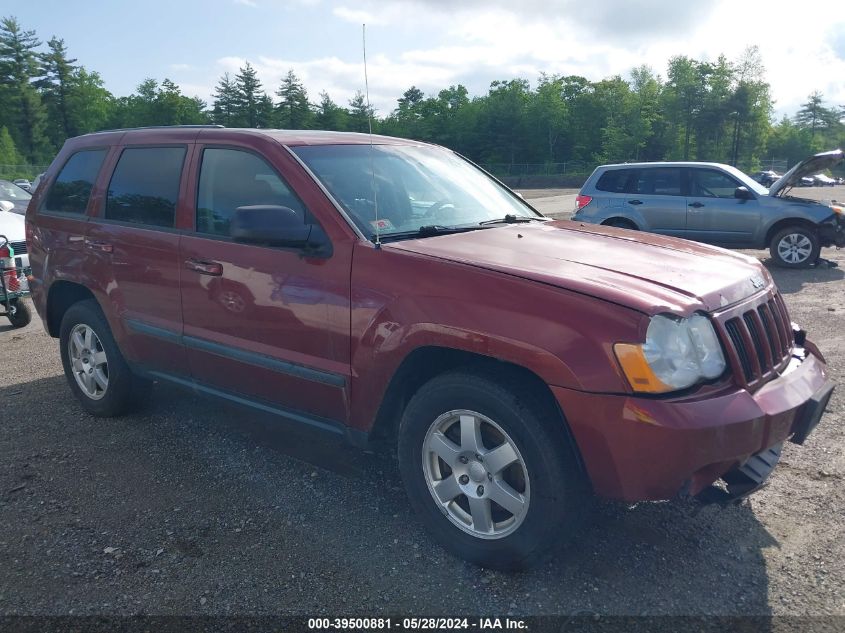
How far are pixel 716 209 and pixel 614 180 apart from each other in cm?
178

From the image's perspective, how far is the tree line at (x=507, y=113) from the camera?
6956cm

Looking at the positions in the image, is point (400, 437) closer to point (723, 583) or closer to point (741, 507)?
point (723, 583)

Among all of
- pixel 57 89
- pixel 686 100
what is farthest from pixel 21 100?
pixel 686 100

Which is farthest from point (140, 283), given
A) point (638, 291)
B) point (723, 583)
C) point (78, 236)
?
point (723, 583)

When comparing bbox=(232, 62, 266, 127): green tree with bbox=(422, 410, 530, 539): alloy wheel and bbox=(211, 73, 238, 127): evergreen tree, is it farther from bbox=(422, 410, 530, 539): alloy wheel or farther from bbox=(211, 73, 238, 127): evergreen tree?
bbox=(422, 410, 530, 539): alloy wheel

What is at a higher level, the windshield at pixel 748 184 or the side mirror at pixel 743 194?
the windshield at pixel 748 184

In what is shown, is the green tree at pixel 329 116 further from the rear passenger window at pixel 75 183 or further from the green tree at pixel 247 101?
the rear passenger window at pixel 75 183

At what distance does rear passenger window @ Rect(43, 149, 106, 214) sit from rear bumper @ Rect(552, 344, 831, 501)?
374 cm

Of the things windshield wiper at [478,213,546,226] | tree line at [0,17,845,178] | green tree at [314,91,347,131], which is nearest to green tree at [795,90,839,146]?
tree line at [0,17,845,178]

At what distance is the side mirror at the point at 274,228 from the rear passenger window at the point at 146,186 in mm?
1078

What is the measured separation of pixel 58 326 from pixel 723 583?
4.75m

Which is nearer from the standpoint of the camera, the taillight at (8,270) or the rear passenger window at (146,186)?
the rear passenger window at (146,186)

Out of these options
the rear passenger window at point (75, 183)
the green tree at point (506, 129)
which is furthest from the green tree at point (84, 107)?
the rear passenger window at point (75, 183)

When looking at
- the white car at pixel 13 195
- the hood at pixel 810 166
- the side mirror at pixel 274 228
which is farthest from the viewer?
the white car at pixel 13 195
